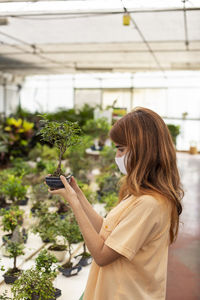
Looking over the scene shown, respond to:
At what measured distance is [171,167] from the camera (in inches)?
56.4

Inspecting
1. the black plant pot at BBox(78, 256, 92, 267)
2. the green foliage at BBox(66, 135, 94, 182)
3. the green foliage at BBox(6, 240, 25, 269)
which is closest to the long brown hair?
the green foliage at BBox(6, 240, 25, 269)

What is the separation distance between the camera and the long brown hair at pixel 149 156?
54.7 inches

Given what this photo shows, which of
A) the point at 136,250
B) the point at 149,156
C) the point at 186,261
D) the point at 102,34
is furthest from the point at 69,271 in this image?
the point at 102,34

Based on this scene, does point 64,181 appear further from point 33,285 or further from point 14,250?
point 14,250

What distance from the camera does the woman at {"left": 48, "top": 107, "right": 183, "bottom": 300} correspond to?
1.35 meters

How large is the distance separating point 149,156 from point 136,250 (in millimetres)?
345

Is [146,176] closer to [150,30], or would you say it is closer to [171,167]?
[171,167]

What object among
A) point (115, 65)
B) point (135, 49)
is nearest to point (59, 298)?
point (135, 49)

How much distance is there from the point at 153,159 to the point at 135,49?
800cm

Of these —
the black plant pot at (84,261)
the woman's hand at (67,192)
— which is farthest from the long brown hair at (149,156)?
the black plant pot at (84,261)

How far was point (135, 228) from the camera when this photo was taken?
4.34 ft

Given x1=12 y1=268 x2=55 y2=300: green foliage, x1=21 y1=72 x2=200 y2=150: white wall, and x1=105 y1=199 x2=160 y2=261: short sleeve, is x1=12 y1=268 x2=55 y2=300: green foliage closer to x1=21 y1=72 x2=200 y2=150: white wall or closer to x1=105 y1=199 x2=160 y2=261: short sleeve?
x1=105 y1=199 x2=160 y2=261: short sleeve

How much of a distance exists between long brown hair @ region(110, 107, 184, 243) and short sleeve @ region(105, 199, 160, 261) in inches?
2.5

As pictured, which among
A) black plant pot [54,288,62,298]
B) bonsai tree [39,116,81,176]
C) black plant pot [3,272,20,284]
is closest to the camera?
bonsai tree [39,116,81,176]
